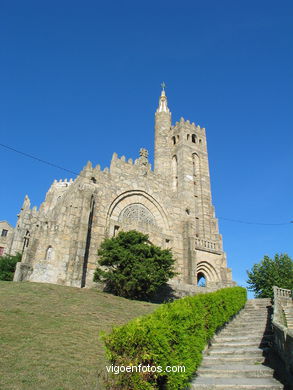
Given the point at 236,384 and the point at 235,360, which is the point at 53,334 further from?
the point at 235,360

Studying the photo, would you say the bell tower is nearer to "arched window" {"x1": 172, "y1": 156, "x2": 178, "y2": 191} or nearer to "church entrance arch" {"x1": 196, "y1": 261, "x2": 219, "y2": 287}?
"arched window" {"x1": 172, "y1": 156, "x2": 178, "y2": 191}

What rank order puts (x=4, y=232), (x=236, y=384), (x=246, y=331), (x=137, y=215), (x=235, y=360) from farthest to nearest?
(x=4, y=232), (x=137, y=215), (x=246, y=331), (x=235, y=360), (x=236, y=384)

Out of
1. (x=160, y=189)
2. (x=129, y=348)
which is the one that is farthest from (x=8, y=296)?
(x=160, y=189)

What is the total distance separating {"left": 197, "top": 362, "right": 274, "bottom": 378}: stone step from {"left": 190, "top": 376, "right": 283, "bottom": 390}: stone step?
33cm

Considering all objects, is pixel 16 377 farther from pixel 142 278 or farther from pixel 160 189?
pixel 160 189

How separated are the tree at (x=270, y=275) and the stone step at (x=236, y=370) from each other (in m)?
24.8

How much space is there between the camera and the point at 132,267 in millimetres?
18234

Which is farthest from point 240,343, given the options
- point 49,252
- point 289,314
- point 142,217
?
point 142,217

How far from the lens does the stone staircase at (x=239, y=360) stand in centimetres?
744

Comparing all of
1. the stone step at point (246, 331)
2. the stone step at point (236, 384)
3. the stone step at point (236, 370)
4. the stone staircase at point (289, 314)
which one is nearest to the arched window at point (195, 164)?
the stone staircase at point (289, 314)

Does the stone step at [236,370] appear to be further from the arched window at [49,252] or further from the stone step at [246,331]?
the arched window at [49,252]

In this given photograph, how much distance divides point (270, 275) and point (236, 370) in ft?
87.5

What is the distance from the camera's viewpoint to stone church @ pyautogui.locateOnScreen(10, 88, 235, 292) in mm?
20109

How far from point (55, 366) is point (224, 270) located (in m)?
23.6
